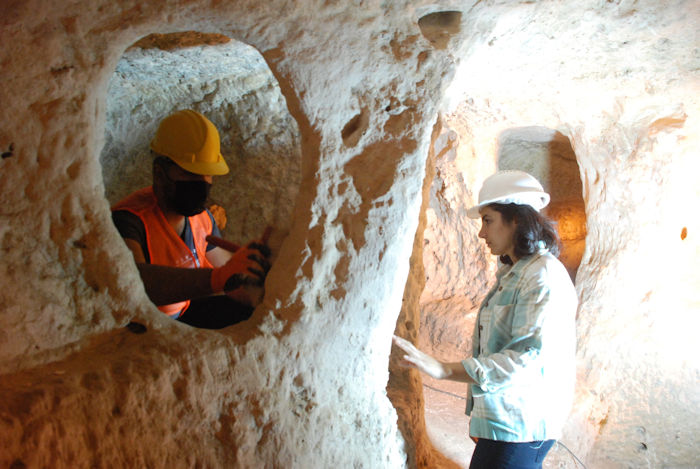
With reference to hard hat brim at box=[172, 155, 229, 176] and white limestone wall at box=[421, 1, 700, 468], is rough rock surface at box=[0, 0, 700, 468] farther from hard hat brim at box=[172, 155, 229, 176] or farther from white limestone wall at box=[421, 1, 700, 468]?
hard hat brim at box=[172, 155, 229, 176]

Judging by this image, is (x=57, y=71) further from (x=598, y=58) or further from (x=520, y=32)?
(x=598, y=58)

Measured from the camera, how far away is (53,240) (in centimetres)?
130

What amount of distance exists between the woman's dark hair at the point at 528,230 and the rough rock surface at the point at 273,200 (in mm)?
410

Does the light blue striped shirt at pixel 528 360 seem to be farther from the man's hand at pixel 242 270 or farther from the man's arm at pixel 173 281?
the man's arm at pixel 173 281

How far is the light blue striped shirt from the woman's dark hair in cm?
5

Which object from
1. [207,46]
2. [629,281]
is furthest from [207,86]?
[629,281]

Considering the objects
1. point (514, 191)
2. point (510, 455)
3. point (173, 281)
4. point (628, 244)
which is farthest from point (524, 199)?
point (628, 244)

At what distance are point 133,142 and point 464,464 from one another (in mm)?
2654

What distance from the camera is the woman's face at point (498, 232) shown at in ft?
6.97

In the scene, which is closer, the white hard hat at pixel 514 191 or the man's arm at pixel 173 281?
the man's arm at pixel 173 281

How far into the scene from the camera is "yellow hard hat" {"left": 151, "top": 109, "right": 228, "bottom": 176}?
187 centimetres

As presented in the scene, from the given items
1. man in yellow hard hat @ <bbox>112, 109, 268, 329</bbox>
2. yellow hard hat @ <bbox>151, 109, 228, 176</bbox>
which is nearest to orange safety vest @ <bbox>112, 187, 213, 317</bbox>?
man in yellow hard hat @ <bbox>112, 109, 268, 329</bbox>

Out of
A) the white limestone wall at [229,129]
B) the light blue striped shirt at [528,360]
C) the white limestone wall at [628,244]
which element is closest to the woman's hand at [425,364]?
the light blue striped shirt at [528,360]

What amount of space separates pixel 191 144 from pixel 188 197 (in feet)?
0.62
